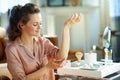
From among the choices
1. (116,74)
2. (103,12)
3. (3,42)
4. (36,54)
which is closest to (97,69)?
(116,74)

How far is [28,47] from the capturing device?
147 cm

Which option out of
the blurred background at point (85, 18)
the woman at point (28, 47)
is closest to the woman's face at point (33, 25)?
the woman at point (28, 47)

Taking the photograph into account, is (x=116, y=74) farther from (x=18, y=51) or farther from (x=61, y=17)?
(x=61, y=17)

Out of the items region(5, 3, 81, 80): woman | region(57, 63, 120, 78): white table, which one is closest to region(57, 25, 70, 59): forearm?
region(5, 3, 81, 80): woman

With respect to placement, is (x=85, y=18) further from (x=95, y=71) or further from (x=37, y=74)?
(x=37, y=74)

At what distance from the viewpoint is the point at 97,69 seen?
199 cm

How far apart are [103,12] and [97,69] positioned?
2.36 metres

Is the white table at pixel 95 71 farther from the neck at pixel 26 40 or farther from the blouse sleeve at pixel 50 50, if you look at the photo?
the neck at pixel 26 40

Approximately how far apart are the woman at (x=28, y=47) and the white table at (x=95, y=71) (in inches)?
20.3

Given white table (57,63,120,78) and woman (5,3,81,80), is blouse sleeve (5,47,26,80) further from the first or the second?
white table (57,63,120,78)

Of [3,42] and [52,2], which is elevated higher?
[52,2]

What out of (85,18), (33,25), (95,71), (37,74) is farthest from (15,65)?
(85,18)

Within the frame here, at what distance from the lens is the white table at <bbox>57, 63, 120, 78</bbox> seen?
1.94 metres

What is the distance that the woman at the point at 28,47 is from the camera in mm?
1378
